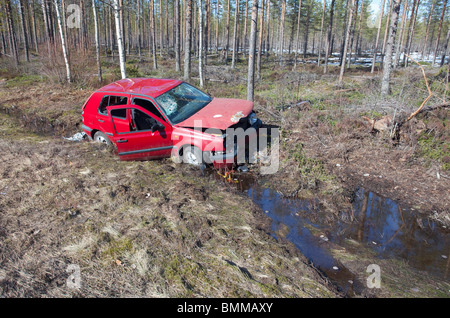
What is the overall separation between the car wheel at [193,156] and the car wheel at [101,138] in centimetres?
252

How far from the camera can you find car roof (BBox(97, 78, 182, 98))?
7.29 meters

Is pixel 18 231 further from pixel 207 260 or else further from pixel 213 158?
pixel 213 158

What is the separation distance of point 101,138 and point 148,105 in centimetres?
221

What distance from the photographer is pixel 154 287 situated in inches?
140

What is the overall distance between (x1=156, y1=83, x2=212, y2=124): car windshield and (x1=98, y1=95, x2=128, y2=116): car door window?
103 cm

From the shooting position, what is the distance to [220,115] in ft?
22.2

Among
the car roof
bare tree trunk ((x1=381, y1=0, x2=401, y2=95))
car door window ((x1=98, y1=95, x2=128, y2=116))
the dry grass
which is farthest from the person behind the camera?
bare tree trunk ((x1=381, y1=0, x2=401, y2=95))

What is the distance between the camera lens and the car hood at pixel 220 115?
6.48m

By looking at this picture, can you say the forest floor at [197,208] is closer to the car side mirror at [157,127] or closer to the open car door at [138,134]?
the open car door at [138,134]

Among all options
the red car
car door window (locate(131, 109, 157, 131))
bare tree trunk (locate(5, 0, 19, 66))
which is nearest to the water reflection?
the red car

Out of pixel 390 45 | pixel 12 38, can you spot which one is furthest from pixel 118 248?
pixel 12 38

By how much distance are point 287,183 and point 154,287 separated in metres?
3.67

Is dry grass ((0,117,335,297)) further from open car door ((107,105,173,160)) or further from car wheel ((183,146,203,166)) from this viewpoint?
open car door ((107,105,173,160))

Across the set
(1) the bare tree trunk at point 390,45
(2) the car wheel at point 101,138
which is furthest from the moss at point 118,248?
(1) the bare tree trunk at point 390,45
